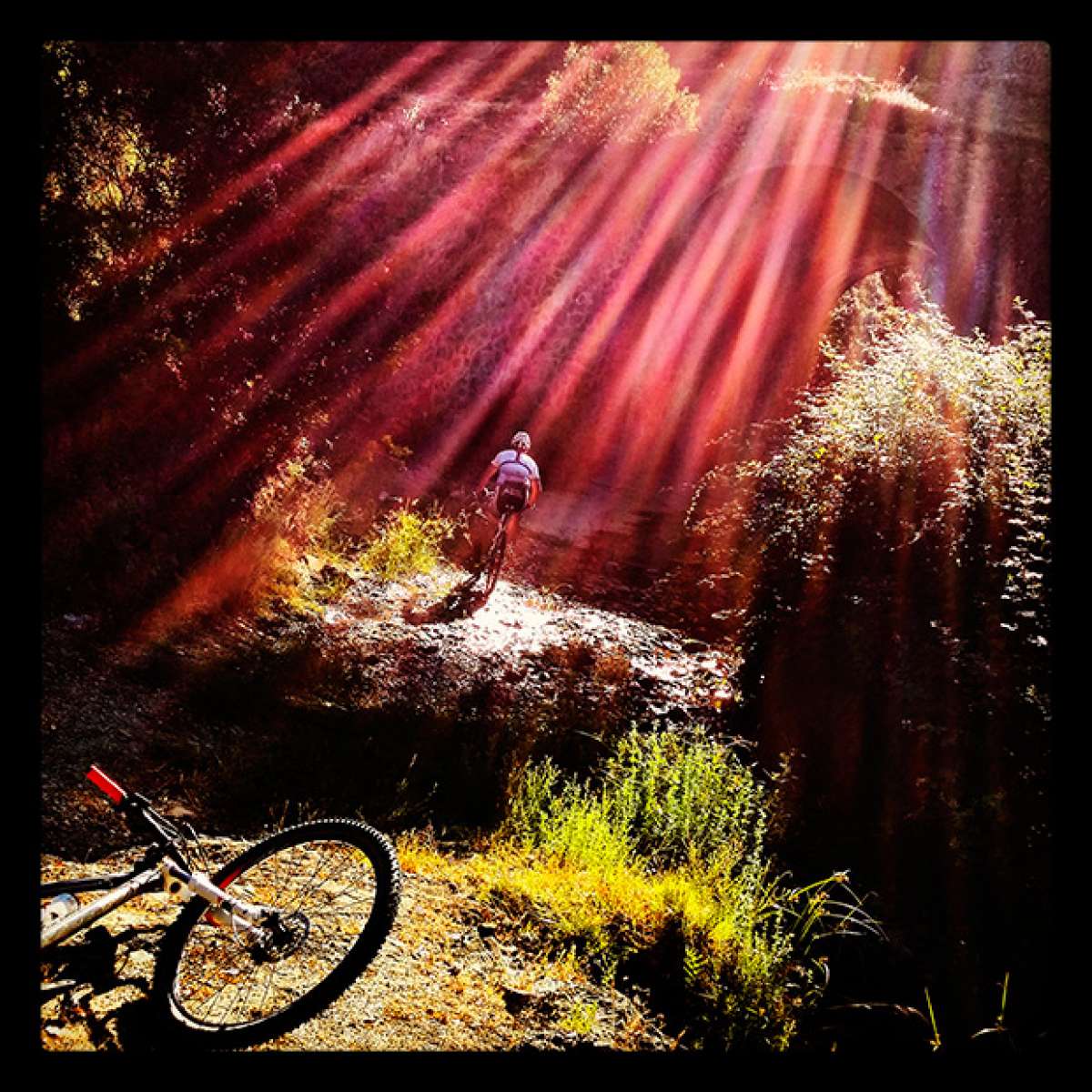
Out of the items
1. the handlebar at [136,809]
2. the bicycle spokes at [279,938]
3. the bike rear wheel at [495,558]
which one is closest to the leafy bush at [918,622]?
the bike rear wheel at [495,558]

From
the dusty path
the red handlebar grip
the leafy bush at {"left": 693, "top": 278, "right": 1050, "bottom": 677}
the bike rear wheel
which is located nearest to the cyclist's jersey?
the bike rear wheel

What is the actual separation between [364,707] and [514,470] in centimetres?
449

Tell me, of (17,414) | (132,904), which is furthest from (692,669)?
(17,414)

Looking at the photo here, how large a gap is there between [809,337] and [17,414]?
76.9 ft

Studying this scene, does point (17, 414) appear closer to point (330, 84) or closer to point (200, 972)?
point (200, 972)

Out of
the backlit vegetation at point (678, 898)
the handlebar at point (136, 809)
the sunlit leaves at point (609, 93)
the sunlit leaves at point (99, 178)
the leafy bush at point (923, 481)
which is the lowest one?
the backlit vegetation at point (678, 898)

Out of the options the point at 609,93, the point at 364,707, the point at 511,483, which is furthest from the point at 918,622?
the point at 609,93

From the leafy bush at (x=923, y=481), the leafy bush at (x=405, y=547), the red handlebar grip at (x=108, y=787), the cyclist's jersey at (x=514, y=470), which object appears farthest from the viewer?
the leafy bush at (x=405, y=547)

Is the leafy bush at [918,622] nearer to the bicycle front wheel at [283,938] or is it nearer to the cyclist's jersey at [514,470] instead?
the cyclist's jersey at [514,470]

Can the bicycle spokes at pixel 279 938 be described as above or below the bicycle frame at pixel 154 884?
below

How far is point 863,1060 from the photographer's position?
4.09 meters

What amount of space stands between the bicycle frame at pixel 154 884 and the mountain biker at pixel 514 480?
25.0 feet

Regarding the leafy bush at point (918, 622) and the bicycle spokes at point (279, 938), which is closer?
the bicycle spokes at point (279, 938)

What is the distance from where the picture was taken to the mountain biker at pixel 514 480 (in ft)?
33.7
